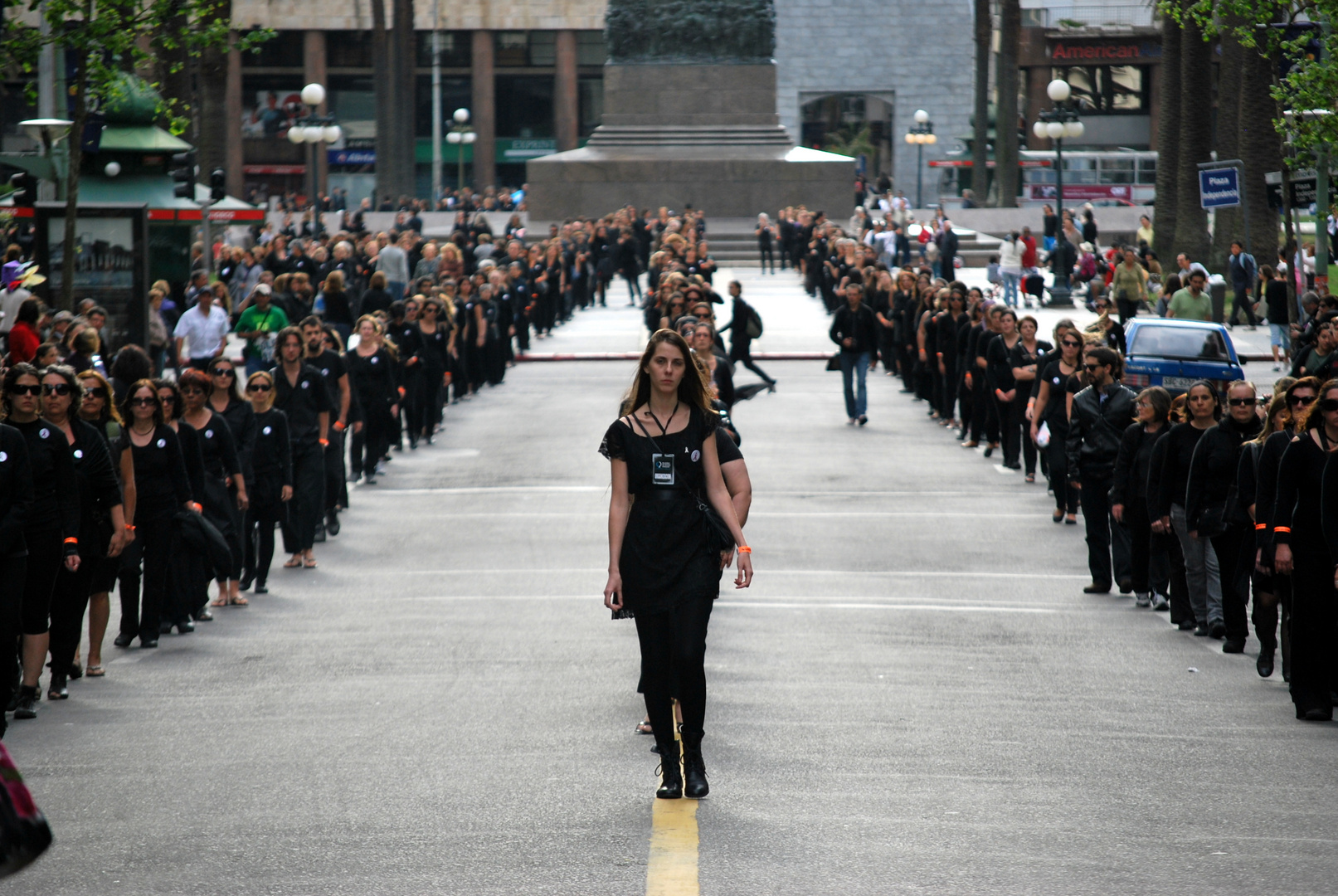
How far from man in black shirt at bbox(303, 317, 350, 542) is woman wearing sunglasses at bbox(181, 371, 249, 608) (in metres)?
2.89

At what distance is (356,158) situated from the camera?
8694 centimetres

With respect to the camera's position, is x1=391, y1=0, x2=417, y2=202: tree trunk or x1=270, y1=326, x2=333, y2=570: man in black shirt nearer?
x1=270, y1=326, x2=333, y2=570: man in black shirt

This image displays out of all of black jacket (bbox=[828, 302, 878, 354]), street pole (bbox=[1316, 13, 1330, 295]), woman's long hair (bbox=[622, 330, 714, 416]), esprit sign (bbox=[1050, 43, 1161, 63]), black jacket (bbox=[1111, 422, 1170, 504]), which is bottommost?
black jacket (bbox=[1111, 422, 1170, 504])

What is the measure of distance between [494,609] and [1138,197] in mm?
60257

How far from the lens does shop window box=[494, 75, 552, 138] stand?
89.1 metres

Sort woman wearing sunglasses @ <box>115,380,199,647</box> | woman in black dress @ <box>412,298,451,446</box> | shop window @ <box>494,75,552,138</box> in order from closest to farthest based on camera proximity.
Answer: woman wearing sunglasses @ <box>115,380,199,647</box> → woman in black dress @ <box>412,298,451,446</box> → shop window @ <box>494,75,552,138</box>

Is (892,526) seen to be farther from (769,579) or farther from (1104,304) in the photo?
(1104,304)

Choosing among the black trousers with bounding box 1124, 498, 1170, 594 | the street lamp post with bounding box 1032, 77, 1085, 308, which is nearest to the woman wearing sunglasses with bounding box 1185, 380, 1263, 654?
the black trousers with bounding box 1124, 498, 1170, 594

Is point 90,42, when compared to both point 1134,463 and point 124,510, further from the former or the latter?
point 1134,463

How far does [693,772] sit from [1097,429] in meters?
6.73

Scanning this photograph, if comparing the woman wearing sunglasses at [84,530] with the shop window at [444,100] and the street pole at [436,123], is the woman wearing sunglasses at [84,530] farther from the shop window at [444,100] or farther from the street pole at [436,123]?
the shop window at [444,100]

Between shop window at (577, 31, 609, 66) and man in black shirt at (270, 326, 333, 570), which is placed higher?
shop window at (577, 31, 609, 66)

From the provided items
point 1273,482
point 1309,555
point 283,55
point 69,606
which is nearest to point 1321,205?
point 1273,482

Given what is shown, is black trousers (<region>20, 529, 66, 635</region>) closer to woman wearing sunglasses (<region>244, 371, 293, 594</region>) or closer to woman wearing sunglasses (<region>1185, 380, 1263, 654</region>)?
woman wearing sunglasses (<region>244, 371, 293, 594</region>)
